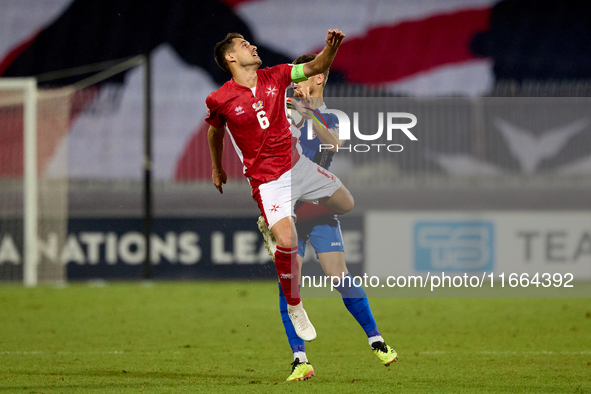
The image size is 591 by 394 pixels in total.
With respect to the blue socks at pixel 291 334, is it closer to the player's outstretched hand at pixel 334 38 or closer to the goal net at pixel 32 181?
the player's outstretched hand at pixel 334 38

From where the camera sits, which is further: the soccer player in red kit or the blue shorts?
the blue shorts

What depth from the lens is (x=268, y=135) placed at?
4.68m

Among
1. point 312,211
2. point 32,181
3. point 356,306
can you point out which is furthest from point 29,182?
point 356,306

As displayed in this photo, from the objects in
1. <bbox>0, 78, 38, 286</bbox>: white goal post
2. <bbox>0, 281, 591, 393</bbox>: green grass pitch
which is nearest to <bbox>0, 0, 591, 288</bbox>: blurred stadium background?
<bbox>0, 78, 38, 286</bbox>: white goal post

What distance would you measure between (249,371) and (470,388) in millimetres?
1474

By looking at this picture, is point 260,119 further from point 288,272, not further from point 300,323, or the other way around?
point 300,323

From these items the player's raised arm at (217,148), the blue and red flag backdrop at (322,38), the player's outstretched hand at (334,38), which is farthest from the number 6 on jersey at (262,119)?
the blue and red flag backdrop at (322,38)

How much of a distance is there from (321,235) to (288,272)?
493 mm

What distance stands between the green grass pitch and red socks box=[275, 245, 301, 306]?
52cm

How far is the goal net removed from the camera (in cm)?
1114

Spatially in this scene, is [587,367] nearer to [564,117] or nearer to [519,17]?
[564,117]

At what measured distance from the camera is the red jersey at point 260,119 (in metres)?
4.64

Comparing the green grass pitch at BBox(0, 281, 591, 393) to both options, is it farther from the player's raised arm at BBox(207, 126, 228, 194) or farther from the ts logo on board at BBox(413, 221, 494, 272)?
the player's raised arm at BBox(207, 126, 228, 194)

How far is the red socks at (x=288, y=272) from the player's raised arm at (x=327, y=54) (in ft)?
3.44
